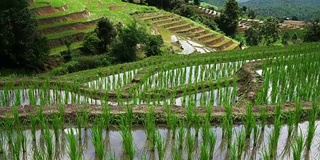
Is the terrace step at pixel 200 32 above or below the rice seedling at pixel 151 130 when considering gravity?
below

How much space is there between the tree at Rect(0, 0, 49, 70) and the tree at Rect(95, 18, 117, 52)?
189 inches

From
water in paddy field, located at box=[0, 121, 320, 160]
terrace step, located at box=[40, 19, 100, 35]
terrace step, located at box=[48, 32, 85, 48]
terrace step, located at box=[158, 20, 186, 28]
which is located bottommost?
terrace step, located at box=[158, 20, 186, 28]

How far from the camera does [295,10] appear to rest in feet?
398

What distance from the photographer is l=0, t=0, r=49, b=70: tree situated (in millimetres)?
15828

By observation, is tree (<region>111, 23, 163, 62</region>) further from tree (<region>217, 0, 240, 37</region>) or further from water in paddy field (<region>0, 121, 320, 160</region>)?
tree (<region>217, 0, 240, 37</region>)

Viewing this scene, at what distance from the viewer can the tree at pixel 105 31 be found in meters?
21.2

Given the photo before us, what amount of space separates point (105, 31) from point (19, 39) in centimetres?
607

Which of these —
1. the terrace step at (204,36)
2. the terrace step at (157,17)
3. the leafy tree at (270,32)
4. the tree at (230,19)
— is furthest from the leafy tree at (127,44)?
the leafy tree at (270,32)

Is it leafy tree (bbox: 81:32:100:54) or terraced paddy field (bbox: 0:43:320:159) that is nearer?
terraced paddy field (bbox: 0:43:320:159)

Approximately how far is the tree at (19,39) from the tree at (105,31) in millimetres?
4791

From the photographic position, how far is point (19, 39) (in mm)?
16141

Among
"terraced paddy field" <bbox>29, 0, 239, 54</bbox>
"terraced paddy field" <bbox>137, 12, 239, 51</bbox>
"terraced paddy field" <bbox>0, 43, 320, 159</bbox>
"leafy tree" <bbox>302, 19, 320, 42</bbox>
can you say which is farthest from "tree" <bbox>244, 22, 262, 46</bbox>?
"terraced paddy field" <bbox>0, 43, 320, 159</bbox>

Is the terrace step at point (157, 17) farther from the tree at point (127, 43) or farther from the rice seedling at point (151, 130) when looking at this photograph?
the rice seedling at point (151, 130)

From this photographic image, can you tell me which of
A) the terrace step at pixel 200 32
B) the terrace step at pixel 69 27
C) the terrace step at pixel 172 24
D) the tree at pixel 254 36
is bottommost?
the tree at pixel 254 36
